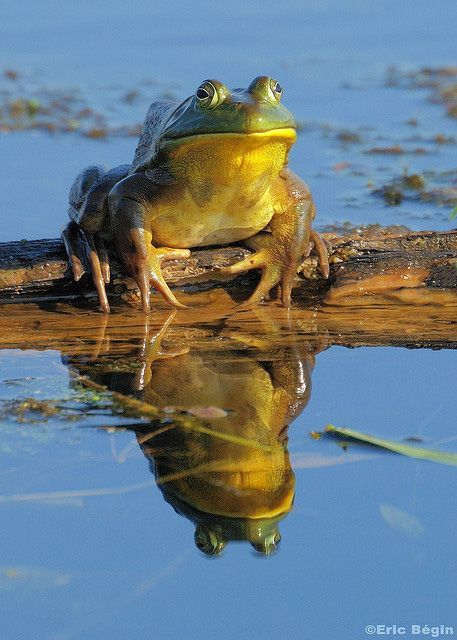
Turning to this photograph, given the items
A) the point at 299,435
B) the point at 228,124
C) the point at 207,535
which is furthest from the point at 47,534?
the point at 228,124

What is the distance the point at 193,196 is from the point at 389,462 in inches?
75.9

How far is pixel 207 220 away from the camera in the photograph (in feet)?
17.9

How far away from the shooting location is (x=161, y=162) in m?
5.38

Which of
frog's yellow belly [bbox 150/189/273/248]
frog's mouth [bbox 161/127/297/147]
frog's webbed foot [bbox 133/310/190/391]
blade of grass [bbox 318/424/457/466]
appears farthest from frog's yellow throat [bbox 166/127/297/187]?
blade of grass [bbox 318/424/457/466]

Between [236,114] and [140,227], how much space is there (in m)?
0.78

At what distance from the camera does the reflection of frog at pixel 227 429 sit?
3666 millimetres

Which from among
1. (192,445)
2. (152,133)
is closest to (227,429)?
(192,445)

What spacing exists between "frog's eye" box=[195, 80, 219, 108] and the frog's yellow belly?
458 mm

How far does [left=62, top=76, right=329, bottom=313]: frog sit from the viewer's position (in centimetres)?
504

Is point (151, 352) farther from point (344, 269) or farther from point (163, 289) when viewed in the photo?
point (344, 269)

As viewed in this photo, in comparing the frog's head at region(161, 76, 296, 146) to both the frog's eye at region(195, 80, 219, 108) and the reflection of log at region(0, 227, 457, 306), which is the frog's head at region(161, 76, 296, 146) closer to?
the frog's eye at region(195, 80, 219, 108)

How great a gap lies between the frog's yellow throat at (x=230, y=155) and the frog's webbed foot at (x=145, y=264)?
1.16 ft

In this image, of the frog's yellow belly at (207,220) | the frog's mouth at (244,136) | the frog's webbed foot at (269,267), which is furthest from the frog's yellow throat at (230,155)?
the frog's webbed foot at (269,267)

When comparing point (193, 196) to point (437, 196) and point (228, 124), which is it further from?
point (437, 196)
